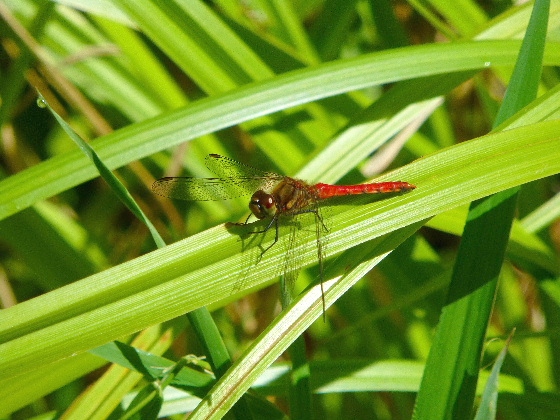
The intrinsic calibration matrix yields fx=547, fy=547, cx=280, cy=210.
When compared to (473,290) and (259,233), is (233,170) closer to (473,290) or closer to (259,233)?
(259,233)

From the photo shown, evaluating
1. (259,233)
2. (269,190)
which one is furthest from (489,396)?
(269,190)

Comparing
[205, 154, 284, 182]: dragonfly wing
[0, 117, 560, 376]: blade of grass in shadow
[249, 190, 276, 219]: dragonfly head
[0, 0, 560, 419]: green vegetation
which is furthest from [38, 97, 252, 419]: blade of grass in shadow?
[205, 154, 284, 182]: dragonfly wing

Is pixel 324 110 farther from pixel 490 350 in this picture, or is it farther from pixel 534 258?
pixel 490 350

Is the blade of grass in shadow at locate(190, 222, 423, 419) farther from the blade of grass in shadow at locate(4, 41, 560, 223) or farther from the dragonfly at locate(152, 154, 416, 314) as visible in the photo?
the blade of grass in shadow at locate(4, 41, 560, 223)

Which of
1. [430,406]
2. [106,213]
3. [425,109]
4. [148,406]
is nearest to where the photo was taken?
[430,406]

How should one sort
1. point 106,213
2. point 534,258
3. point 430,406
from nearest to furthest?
1. point 430,406
2. point 534,258
3. point 106,213

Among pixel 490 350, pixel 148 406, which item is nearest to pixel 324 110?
pixel 490 350
